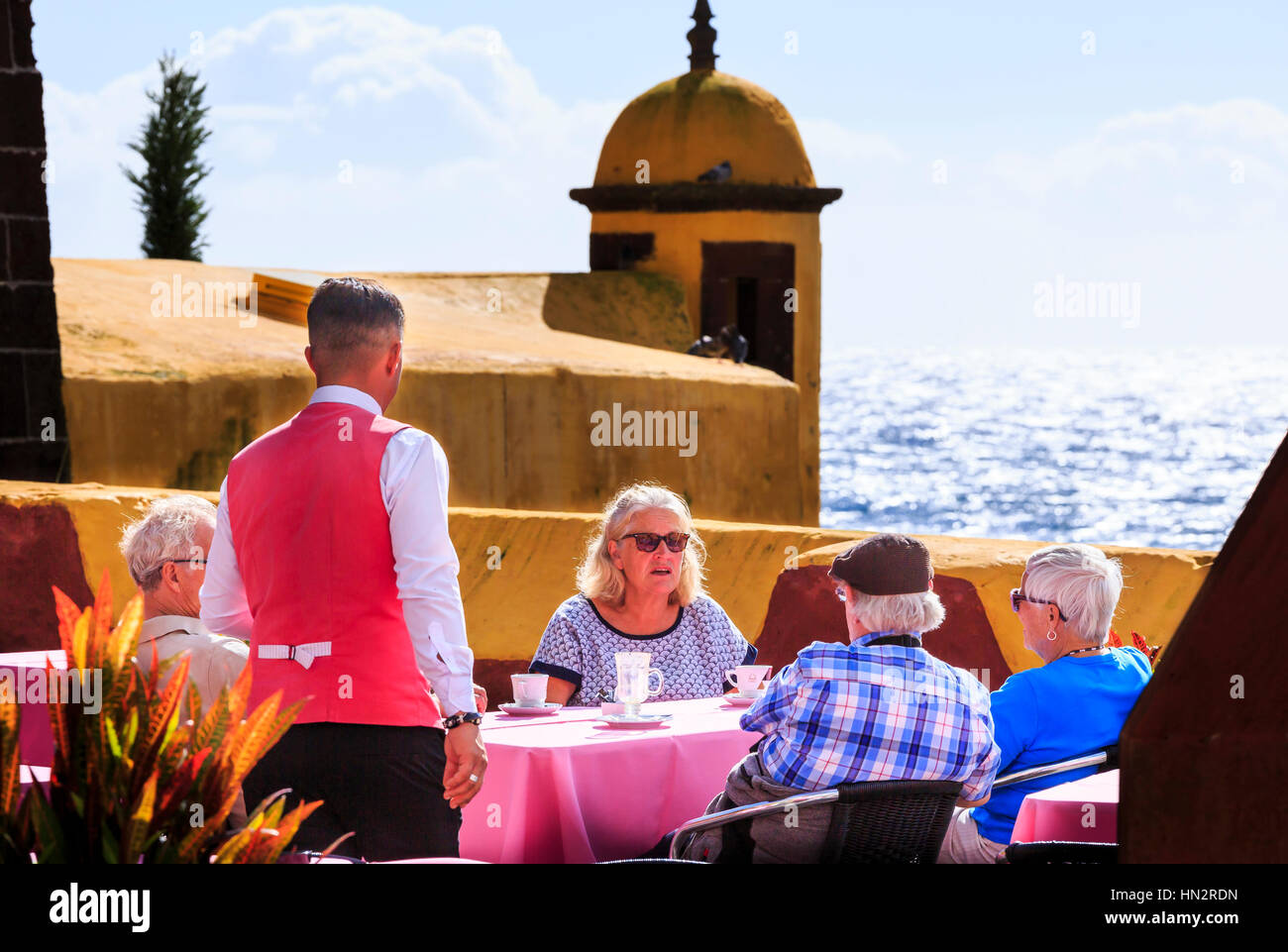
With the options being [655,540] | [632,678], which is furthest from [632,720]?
[655,540]

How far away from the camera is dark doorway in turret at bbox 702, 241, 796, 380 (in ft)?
63.0

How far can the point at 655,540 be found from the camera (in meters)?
Answer: 5.06

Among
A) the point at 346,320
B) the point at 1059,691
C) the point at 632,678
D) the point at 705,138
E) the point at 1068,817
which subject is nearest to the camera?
the point at 346,320

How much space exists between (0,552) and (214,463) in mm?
5231

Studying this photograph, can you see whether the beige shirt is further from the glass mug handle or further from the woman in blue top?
the woman in blue top

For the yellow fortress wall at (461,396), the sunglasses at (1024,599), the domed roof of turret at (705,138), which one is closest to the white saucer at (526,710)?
the sunglasses at (1024,599)

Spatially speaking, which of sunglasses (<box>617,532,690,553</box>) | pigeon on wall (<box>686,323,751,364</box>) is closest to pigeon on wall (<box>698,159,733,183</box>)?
pigeon on wall (<box>686,323,751,364</box>)

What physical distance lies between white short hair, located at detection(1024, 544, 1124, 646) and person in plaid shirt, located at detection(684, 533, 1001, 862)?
0.39 m

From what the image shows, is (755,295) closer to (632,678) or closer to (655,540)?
(655,540)

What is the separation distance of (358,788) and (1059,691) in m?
1.66

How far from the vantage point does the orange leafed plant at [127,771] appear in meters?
2.49

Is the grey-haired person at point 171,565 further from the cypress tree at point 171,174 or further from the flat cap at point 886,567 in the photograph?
the cypress tree at point 171,174

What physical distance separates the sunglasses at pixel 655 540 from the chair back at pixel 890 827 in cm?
160
